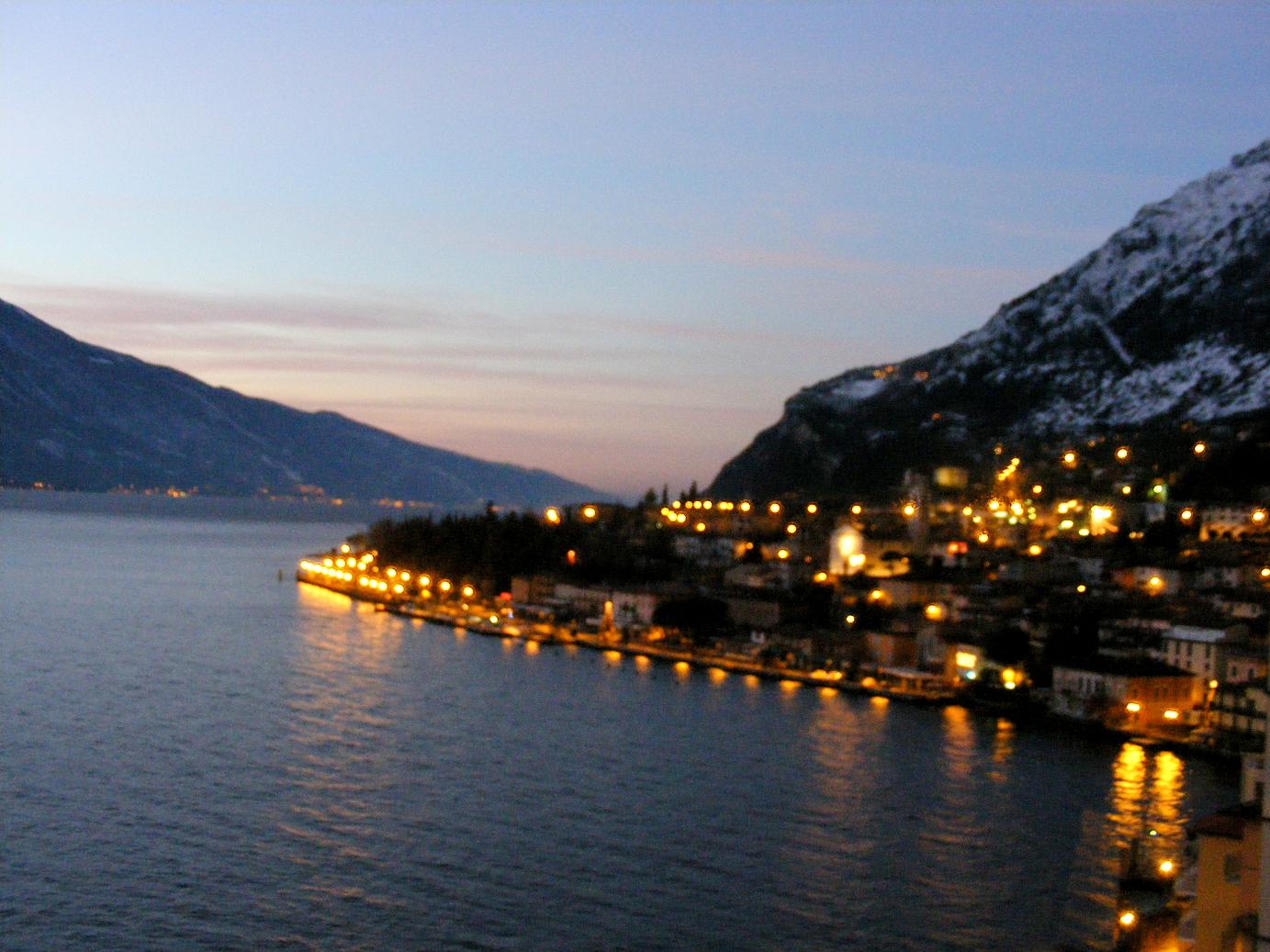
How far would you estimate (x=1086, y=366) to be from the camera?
61188mm

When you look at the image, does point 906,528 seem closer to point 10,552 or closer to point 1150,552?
point 1150,552

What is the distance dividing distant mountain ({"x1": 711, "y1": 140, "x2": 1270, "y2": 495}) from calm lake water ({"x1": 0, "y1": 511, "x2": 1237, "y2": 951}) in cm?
3514

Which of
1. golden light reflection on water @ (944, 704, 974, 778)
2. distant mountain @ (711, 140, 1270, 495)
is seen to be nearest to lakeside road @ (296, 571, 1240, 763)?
golden light reflection on water @ (944, 704, 974, 778)

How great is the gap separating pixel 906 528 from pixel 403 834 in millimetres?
26913

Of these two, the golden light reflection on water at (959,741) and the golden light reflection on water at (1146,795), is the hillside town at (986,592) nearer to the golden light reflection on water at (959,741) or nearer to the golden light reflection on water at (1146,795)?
the golden light reflection on water at (959,741)

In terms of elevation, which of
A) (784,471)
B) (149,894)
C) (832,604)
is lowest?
(149,894)

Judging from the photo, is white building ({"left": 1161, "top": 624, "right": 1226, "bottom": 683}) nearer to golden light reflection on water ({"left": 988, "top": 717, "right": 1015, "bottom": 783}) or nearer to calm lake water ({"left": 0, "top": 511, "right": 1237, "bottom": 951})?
golden light reflection on water ({"left": 988, "top": 717, "right": 1015, "bottom": 783})

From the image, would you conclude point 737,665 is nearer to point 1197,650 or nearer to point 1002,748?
point 1197,650

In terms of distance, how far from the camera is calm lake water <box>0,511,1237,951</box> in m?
10.1

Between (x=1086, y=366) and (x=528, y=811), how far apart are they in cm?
5193

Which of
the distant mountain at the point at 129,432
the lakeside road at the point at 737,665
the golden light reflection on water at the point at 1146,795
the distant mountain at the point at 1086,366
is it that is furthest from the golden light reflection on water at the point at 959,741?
the distant mountain at the point at 129,432

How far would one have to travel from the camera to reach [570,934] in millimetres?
9781

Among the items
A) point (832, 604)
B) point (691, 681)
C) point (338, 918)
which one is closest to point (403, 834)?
point (338, 918)

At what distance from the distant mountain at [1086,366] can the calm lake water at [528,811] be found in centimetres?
3514
